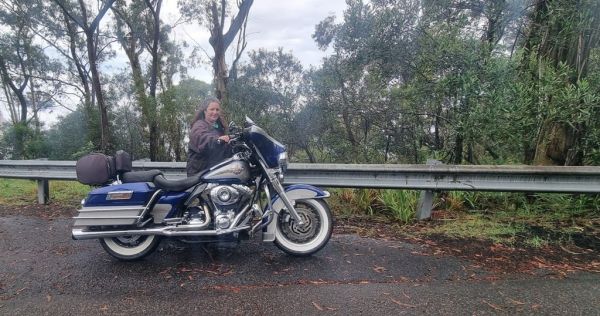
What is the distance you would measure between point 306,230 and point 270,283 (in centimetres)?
80

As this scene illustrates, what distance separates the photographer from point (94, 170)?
3855 millimetres

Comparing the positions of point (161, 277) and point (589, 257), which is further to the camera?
point (589, 257)

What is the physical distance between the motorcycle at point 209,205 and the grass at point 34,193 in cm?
288

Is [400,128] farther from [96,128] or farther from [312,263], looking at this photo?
[96,128]

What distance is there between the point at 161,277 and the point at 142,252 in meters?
0.51

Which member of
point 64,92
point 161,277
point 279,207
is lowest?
point 161,277

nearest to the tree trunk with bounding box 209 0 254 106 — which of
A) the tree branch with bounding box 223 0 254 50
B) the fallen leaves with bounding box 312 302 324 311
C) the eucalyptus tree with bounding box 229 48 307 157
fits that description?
the tree branch with bounding box 223 0 254 50

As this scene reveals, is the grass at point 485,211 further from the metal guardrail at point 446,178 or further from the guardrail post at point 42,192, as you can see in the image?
the metal guardrail at point 446,178

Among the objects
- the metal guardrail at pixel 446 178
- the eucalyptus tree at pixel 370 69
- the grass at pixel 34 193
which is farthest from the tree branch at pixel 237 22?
the metal guardrail at pixel 446 178

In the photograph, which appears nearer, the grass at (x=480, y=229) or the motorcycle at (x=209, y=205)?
the motorcycle at (x=209, y=205)

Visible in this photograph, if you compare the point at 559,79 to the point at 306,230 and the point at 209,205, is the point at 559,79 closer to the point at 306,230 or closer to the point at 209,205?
the point at 306,230

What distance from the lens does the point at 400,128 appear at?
28.0ft

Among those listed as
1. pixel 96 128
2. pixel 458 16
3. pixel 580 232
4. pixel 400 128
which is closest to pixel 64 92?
pixel 96 128

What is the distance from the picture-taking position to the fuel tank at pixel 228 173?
3828 mm
